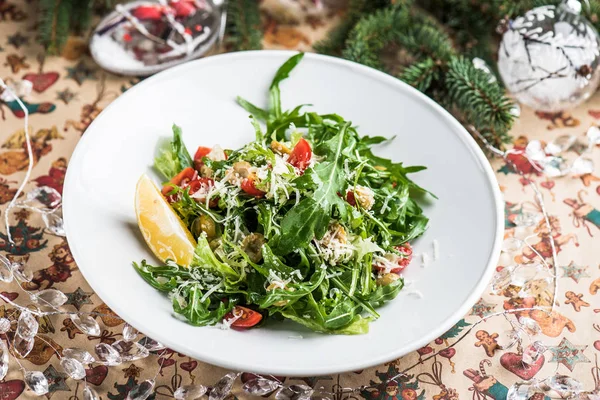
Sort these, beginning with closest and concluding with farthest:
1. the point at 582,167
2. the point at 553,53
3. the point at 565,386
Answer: the point at 565,386, the point at 553,53, the point at 582,167

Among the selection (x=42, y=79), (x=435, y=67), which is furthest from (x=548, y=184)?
(x=42, y=79)

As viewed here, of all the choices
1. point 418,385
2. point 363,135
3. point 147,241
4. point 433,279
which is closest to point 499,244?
point 433,279

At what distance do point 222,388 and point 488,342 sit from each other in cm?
84

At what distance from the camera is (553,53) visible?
2537 millimetres

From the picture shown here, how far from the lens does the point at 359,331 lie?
5.96ft

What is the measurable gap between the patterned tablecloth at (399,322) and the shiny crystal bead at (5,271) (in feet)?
0.22

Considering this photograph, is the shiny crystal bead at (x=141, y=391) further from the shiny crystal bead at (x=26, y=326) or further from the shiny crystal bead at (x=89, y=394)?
the shiny crystal bead at (x=26, y=326)

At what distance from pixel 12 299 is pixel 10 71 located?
125cm

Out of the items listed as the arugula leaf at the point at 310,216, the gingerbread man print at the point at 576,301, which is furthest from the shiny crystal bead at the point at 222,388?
the gingerbread man print at the point at 576,301

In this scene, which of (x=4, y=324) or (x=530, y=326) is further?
(x=530, y=326)

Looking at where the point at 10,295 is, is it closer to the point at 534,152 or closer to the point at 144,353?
the point at 144,353

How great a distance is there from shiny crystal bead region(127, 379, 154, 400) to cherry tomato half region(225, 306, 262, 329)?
0.98ft

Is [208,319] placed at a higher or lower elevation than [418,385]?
higher

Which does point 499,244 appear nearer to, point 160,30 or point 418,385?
point 418,385
